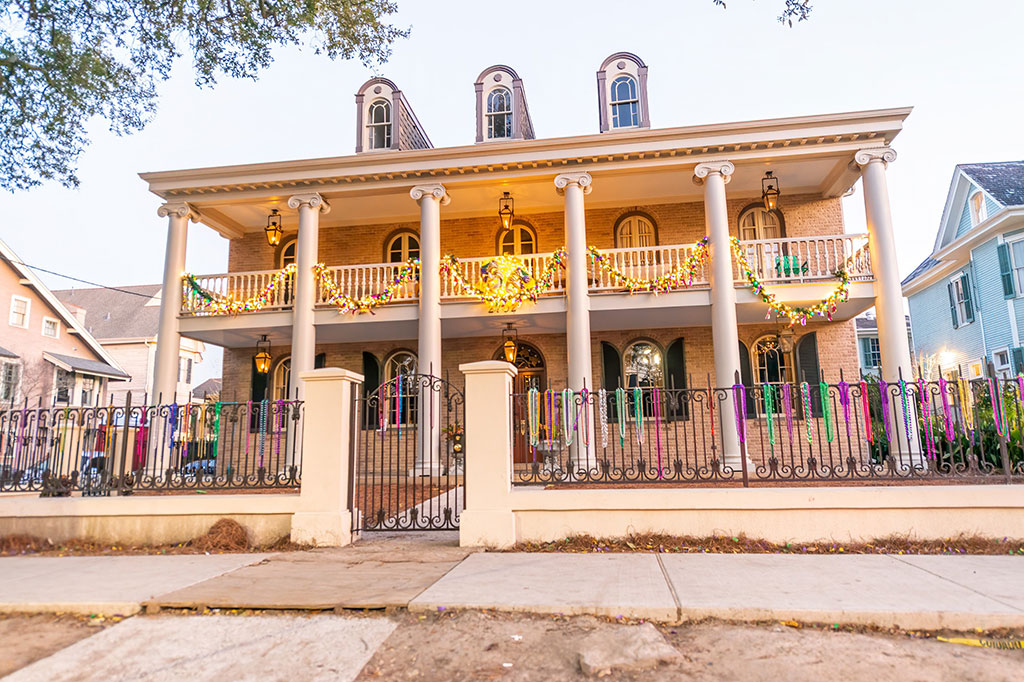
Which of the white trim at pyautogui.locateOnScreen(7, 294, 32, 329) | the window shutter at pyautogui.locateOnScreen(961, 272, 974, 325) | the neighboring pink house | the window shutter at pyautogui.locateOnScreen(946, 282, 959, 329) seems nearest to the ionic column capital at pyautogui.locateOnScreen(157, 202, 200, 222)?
the neighboring pink house

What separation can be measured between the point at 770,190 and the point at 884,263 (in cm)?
295

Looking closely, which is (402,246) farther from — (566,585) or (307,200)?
(566,585)

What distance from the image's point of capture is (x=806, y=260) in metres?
13.5

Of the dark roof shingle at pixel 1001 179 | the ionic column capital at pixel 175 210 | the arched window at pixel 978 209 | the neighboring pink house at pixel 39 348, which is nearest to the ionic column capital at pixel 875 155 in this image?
the dark roof shingle at pixel 1001 179

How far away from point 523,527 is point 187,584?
3111mm

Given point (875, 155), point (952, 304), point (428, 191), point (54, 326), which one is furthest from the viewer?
point (54, 326)

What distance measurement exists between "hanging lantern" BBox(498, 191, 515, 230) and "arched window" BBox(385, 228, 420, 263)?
2.80 meters

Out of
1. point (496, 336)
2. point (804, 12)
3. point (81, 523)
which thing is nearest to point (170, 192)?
point (496, 336)

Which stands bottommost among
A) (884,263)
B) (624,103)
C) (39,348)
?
(884,263)

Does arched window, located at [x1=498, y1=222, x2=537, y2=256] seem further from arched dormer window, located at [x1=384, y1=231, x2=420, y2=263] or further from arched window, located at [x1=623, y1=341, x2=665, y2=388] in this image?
arched window, located at [x1=623, y1=341, x2=665, y2=388]

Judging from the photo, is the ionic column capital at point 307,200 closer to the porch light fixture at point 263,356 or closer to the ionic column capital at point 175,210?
the ionic column capital at point 175,210

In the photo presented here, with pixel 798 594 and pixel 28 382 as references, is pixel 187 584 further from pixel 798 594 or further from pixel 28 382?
pixel 28 382

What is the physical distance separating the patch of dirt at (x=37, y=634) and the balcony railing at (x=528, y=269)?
9746mm

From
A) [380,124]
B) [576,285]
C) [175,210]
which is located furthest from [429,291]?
[175,210]
